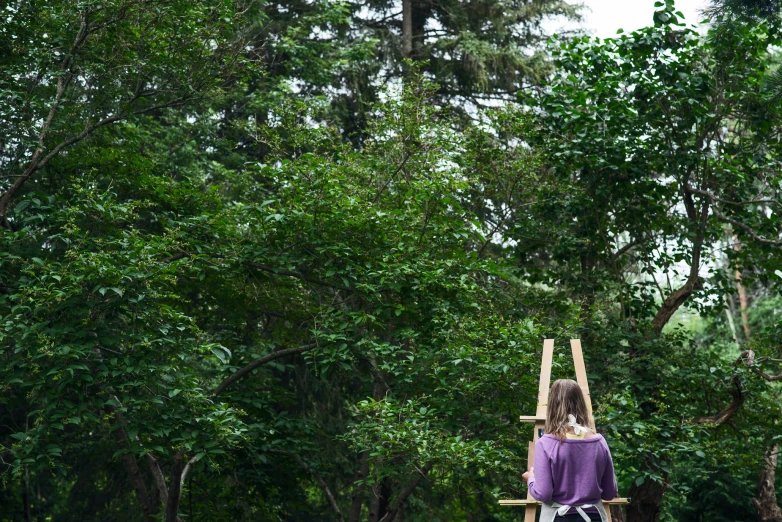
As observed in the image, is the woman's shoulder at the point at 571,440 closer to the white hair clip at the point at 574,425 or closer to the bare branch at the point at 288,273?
the white hair clip at the point at 574,425

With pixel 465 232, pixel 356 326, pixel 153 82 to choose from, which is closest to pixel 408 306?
pixel 356 326

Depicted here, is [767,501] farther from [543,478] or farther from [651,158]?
[543,478]

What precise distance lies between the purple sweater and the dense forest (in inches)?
93.2

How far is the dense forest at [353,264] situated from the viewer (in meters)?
6.08

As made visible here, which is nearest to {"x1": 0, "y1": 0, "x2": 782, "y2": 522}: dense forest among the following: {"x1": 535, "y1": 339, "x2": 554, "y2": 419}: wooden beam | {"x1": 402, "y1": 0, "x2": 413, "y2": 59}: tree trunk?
{"x1": 535, "y1": 339, "x2": 554, "y2": 419}: wooden beam

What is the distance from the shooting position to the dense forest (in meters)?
6.08

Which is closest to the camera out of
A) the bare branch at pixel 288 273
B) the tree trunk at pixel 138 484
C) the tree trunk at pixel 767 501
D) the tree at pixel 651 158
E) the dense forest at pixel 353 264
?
the dense forest at pixel 353 264

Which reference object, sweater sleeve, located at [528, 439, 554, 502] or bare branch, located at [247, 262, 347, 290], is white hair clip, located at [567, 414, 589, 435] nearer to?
sweater sleeve, located at [528, 439, 554, 502]

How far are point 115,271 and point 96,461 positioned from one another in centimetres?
501

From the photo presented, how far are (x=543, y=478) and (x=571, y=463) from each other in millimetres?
125

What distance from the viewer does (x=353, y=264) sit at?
709 cm

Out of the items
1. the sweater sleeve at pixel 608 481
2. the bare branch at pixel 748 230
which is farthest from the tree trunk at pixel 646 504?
the sweater sleeve at pixel 608 481

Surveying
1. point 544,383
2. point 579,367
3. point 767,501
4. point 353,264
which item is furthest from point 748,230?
point 544,383

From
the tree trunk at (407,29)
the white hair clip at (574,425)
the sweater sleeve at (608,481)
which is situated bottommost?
the sweater sleeve at (608,481)
